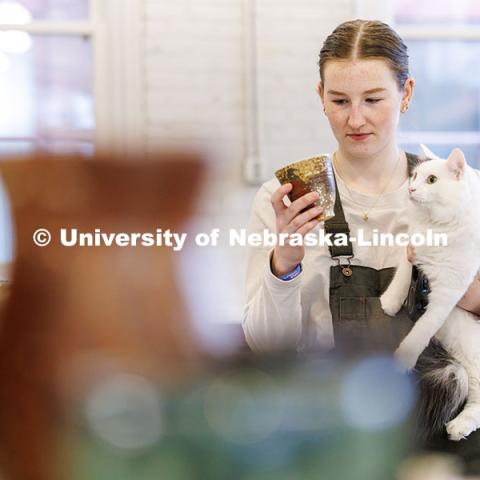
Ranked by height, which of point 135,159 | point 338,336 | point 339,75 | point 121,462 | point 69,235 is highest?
point 339,75

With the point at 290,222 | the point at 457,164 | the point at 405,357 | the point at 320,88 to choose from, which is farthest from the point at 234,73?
the point at 405,357

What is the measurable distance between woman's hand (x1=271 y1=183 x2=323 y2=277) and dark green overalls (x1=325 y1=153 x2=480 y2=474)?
0.04 meters

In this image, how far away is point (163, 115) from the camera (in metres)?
1.15

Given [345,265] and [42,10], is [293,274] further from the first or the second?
[42,10]

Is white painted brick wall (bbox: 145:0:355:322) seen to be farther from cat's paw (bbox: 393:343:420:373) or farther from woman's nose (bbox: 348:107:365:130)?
cat's paw (bbox: 393:343:420:373)

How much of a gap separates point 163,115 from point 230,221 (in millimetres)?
176

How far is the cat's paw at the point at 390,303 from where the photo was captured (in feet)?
3.83

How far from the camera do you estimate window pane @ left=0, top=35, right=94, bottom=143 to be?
1.14m

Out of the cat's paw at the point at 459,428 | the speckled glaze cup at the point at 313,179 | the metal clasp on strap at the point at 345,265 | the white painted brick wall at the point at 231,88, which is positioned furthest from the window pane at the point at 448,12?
the cat's paw at the point at 459,428

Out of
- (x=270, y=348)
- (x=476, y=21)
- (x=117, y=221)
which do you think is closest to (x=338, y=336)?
(x=270, y=348)

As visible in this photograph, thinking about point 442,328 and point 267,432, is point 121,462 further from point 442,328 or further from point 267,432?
point 442,328

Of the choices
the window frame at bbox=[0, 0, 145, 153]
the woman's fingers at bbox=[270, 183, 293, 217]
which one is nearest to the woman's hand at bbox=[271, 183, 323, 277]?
the woman's fingers at bbox=[270, 183, 293, 217]

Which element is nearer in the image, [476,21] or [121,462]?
[121,462]

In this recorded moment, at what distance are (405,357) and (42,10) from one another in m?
0.70
